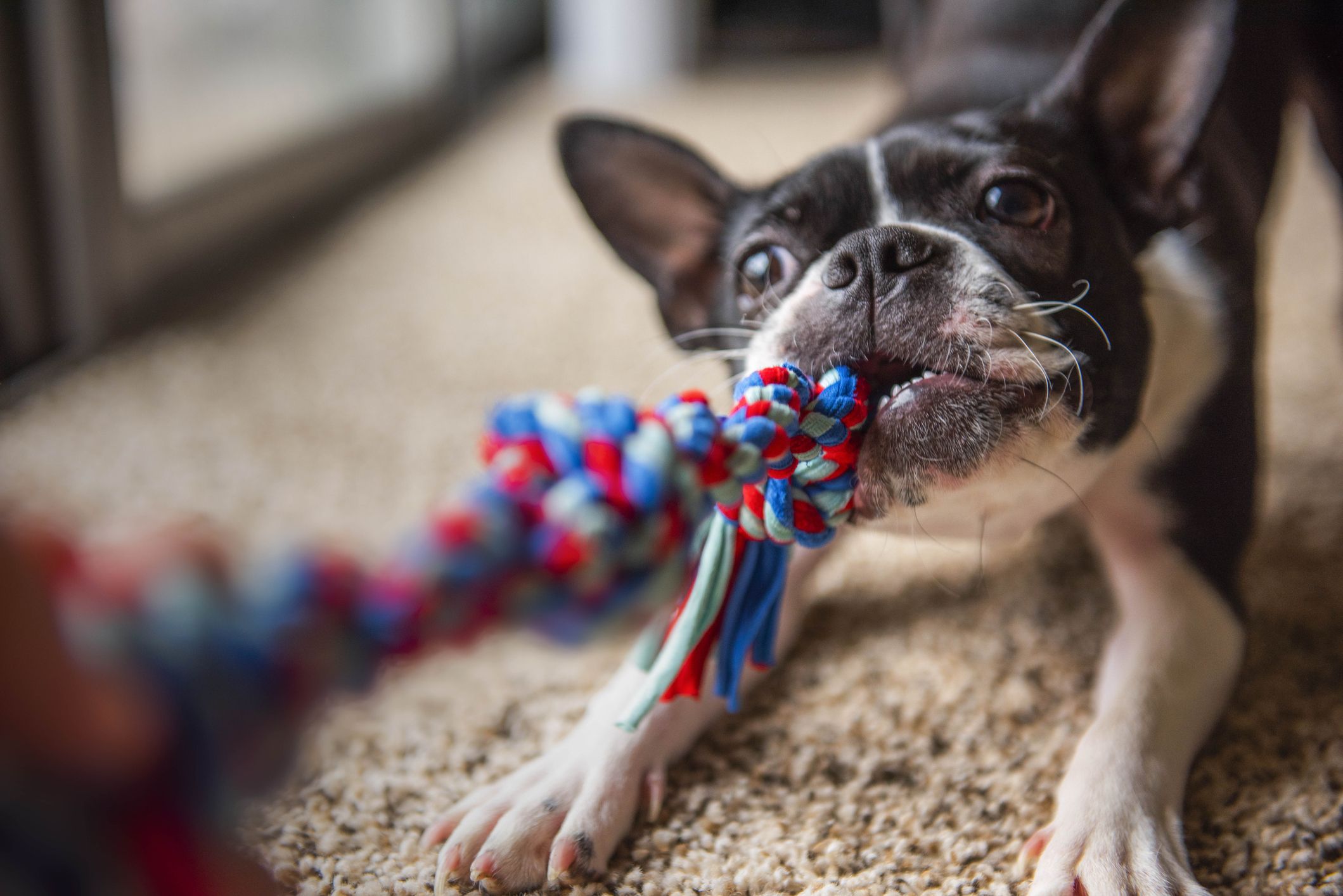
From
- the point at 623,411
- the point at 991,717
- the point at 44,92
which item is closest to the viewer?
the point at 623,411

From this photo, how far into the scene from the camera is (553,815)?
125cm

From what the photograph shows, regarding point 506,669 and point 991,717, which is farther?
point 506,669

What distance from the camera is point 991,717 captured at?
1494mm

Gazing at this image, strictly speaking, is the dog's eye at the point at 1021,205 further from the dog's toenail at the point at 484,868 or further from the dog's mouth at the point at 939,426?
the dog's toenail at the point at 484,868

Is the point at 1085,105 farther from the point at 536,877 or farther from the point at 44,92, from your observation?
the point at 44,92

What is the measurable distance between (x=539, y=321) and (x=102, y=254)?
1.15 metres

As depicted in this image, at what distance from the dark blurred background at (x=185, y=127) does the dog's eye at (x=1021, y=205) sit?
2279mm

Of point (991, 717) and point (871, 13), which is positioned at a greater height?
point (991, 717)

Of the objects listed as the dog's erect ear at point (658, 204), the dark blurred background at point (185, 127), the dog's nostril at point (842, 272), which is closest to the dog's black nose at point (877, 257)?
the dog's nostril at point (842, 272)

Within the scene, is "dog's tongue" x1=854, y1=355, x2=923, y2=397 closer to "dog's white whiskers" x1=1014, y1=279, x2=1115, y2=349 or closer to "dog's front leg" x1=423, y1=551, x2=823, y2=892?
"dog's white whiskers" x1=1014, y1=279, x2=1115, y2=349

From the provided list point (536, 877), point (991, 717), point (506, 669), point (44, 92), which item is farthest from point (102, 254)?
point (991, 717)

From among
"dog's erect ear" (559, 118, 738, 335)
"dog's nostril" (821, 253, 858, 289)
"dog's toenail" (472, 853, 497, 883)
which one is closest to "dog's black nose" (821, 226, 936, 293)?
"dog's nostril" (821, 253, 858, 289)

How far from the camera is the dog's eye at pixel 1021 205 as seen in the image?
1.36 m

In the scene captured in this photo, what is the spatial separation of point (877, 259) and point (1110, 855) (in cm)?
69
